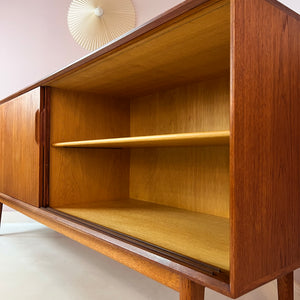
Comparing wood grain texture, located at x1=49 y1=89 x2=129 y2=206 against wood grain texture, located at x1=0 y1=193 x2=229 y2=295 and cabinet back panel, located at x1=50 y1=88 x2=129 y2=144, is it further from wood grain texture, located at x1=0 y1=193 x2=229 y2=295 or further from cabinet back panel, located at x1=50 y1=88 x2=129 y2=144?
wood grain texture, located at x1=0 y1=193 x2=229 y2=295

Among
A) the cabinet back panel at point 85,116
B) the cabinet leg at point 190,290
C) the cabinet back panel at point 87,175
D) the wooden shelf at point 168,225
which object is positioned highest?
the cabinet back panel at point 85,116

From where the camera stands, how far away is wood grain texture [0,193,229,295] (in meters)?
0.61

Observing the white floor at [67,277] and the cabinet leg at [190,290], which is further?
the white floor at [67,277]

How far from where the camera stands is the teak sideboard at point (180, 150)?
1.98 feet

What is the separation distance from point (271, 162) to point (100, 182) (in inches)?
39.8

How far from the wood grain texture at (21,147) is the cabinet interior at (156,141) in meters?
0.07

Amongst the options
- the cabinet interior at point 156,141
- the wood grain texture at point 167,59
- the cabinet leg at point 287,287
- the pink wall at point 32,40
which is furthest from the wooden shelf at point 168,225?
the pink wall at point 32,40

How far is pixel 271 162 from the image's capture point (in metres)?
0.65

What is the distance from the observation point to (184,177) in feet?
4.35

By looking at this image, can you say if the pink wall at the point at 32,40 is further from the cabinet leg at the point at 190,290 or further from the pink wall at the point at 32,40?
the cabinet leg at the point at 190,290

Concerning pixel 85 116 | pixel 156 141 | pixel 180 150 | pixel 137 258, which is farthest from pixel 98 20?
pixel 137 258

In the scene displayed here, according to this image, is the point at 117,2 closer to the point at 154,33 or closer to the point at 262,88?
the point at 154,33

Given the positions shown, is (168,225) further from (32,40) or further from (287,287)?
(32,40)

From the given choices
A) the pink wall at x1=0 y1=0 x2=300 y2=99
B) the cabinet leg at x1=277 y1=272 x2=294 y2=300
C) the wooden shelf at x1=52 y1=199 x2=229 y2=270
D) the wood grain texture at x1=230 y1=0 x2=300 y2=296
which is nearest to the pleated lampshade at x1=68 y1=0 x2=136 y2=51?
the pink wall at x1=0 y1=0 x2=300 y2=99
